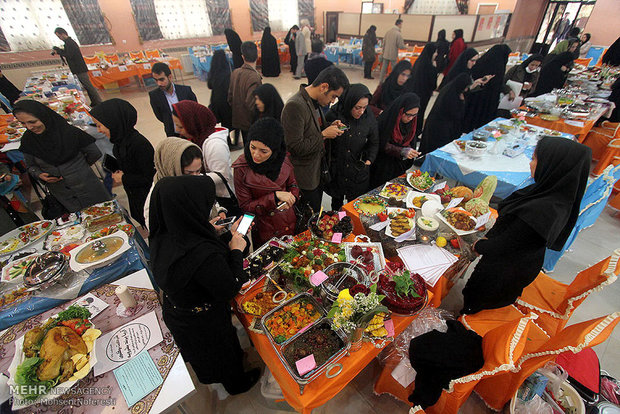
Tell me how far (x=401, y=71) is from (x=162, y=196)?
390 cm

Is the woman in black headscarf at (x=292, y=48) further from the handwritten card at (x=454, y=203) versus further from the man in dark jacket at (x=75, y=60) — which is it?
the handwritten card at (x=454, y=203)

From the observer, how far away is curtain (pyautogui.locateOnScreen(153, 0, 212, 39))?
1010cm

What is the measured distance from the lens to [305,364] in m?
1.33

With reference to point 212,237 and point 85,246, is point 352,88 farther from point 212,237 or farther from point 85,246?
point 85,246

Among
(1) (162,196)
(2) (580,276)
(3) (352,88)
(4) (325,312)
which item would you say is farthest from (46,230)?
(2) (580,276)

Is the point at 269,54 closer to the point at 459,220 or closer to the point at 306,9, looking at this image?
the point at 459,220

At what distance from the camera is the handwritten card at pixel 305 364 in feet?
4.28

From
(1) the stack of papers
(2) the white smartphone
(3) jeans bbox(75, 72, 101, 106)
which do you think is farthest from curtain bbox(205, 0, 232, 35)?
(1) the stack of papers

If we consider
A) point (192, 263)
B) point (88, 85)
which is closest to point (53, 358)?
point (192, 263)

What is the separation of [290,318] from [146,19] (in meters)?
12.5

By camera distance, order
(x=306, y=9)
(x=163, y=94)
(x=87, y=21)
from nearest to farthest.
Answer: (x=163, y=94)
(x=87, y=21)
(x=306, y=9)

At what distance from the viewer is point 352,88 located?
2.60 metres

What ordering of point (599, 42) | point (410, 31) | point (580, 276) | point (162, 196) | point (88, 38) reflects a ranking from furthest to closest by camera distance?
point (410, 31) → point (599, 42) → point (88, 38) → point (580, 276) → point (162, 196)

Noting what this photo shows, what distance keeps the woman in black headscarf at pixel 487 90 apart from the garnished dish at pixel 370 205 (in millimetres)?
3498
